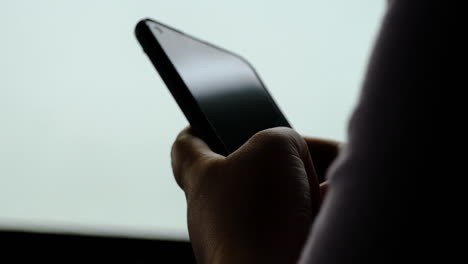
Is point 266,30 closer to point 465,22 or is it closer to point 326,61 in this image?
point 326,61

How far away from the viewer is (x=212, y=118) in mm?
403

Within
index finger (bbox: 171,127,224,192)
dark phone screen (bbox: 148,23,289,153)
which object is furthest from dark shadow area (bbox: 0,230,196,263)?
index finger (bbox: 171,127,224,192)

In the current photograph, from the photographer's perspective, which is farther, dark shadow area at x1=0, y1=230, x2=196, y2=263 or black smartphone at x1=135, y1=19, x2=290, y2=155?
dark shadow area at x1=0, y1=230, x2=196, y2=263

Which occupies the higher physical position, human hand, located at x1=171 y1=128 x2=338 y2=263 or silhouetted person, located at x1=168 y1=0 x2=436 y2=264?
silhouetted person, located at x1=168 y1=0 x2=436 y2=264

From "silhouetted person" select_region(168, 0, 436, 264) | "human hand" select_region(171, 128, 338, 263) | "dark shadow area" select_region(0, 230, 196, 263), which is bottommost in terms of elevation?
"dark shadow area" select_region(0, 230, 196, 263)

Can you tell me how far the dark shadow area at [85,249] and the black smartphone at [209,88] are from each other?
0.42 meters

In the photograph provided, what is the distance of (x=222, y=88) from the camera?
1.60 ft

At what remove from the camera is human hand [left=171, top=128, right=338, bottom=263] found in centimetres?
26

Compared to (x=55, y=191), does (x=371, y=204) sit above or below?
above

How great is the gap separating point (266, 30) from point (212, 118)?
1.46ft

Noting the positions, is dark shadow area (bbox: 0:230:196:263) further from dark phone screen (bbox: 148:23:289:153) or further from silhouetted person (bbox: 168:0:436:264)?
silhouetted person (bbox: 168:0:436:264)

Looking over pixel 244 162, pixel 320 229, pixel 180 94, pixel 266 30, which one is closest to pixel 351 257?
pixel 320 229

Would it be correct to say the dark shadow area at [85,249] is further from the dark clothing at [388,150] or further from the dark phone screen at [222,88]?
the dark clothing at [388,150]

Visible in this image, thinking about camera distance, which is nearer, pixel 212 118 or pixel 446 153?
pixel 446 153
